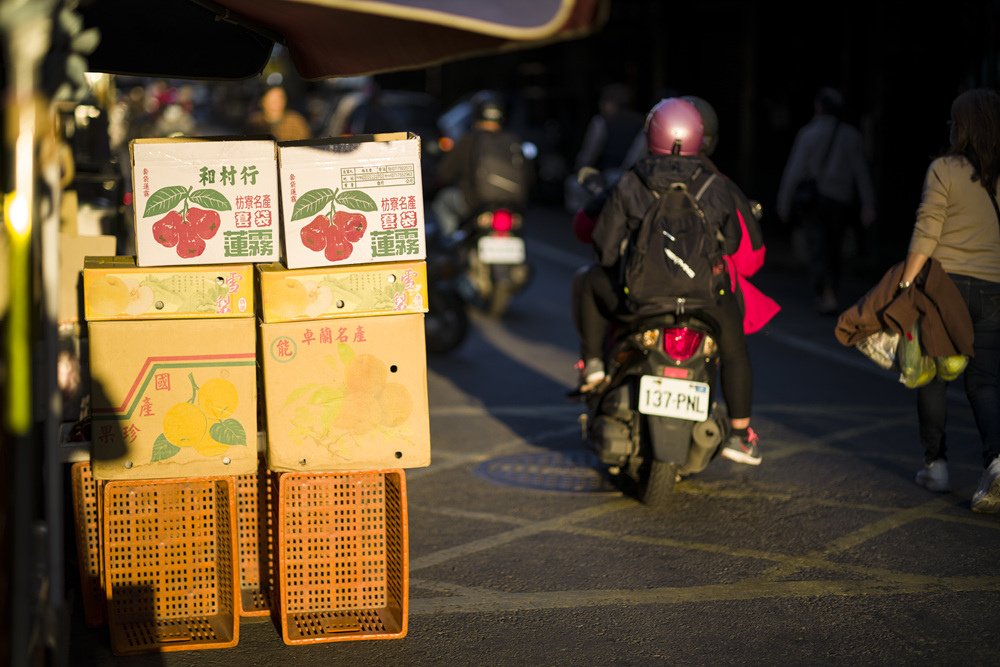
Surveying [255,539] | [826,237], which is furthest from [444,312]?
[255,539]

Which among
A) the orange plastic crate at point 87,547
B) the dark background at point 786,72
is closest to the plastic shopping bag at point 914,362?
the orange plastic crate at point 87,547

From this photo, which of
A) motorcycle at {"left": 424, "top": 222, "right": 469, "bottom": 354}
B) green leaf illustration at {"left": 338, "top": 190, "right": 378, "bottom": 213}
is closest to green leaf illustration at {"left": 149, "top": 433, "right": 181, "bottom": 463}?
green leaf illustration at {"left": 338, "top": 190, "right": 378, "bottom": 213}

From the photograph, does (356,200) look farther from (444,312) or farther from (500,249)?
(500,249)

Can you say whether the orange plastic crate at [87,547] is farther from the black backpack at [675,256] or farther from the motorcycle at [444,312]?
the motorcycle at [444,312]

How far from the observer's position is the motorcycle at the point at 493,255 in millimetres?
11844

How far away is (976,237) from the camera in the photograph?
256 inches

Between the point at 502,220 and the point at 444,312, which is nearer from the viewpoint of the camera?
the point at 444,312

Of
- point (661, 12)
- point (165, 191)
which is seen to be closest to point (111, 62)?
point (165, 191)

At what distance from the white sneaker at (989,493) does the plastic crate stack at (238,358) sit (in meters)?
2.83

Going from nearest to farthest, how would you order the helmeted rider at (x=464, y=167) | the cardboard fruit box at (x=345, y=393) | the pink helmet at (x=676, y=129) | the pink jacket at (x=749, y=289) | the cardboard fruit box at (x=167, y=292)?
the cardboard fruit box at (x=167, y=292)
the cardboard fruit box at (x=345, y=393)
the pink helmet at (x=676, y=129)
the pink jacket at (x=749, y=289)
the helmeted rider at (x=464, y=167)

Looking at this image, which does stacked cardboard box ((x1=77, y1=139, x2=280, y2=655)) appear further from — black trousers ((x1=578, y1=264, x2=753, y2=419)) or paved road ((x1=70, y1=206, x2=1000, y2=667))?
black trousers ((x1=578, y1=264, x2=753, y2=419))

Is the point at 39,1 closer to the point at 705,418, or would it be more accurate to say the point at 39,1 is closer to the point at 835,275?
the point at 705,418

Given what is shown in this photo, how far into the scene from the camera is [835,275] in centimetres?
1291

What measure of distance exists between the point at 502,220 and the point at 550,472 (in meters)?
4.70
